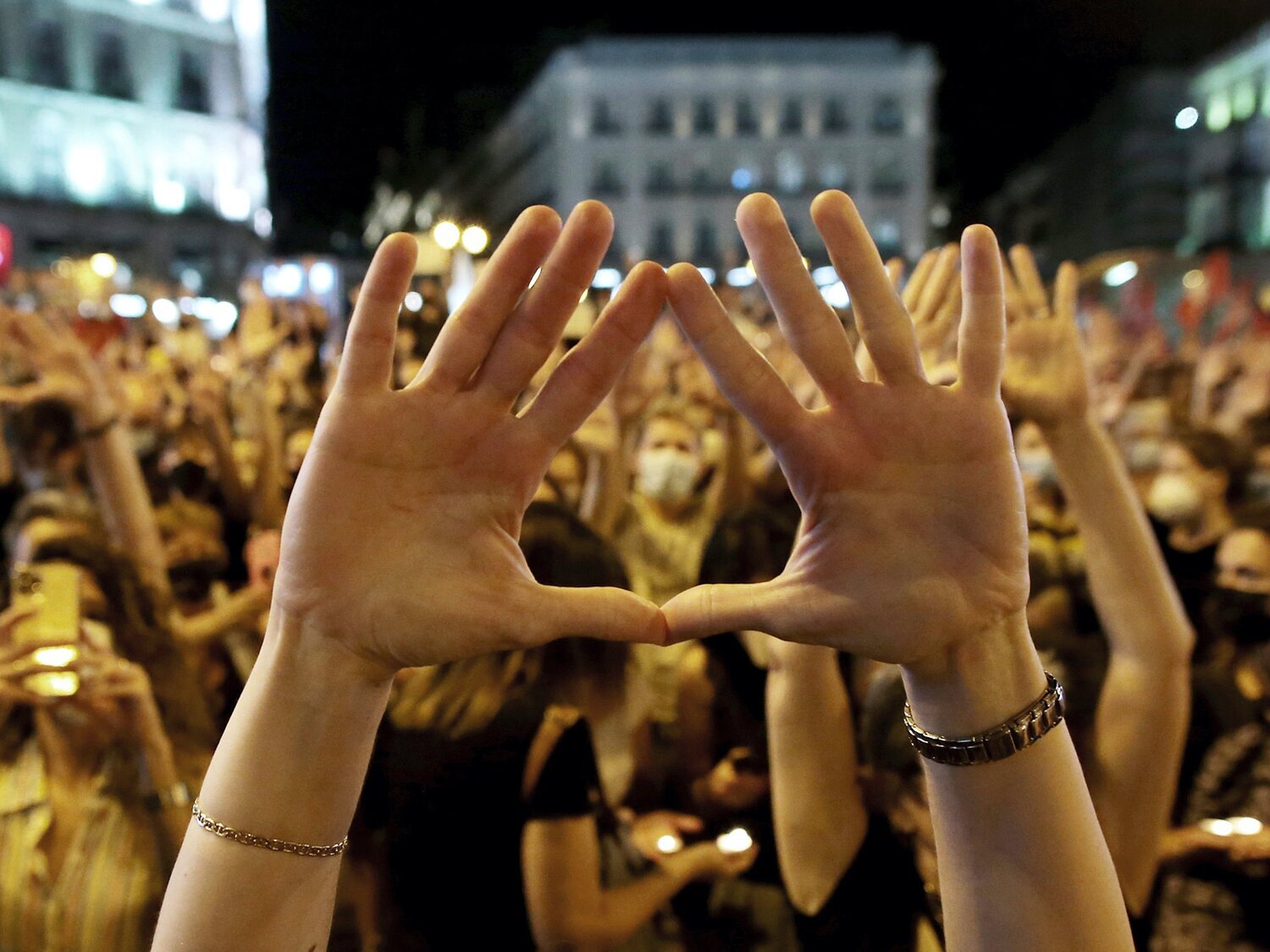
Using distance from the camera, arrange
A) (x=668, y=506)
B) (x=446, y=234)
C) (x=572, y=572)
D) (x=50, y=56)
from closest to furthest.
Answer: (x=572, y=572) < (x=668, y=506) < (x=446, y=234) < (x=50, y=56)

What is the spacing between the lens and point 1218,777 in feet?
7.57

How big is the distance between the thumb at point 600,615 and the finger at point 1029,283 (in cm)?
144

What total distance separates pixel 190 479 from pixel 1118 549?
4008 mm

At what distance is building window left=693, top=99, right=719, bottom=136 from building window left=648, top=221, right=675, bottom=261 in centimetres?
522

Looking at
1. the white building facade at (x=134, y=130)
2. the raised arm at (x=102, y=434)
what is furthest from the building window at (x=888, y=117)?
the raised arm at (x=102, y=434)

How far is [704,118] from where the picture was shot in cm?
5359

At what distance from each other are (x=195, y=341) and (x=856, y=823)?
736 centimetres

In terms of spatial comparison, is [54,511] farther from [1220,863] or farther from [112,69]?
[112,69]

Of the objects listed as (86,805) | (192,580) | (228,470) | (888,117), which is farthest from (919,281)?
(888,117)

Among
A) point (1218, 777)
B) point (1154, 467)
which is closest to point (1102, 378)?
point (1154, 467)

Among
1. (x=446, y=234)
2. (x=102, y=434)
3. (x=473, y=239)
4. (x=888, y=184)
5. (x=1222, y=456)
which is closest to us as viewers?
(x=102, y=434)

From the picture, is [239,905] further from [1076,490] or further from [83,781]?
[1076,490]

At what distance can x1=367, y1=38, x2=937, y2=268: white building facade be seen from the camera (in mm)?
52156

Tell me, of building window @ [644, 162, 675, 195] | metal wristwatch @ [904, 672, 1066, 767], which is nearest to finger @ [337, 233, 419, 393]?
metal wristwatch @ [904, 672, 1066, 767]
